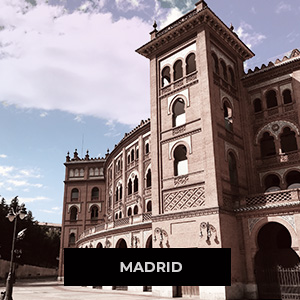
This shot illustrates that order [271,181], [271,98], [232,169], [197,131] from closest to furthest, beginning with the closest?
[197,131] → [232,169] → [271,181] → [271,98]

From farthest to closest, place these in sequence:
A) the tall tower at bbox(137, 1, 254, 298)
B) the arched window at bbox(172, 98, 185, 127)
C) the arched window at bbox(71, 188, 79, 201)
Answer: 1. the arched window at bbox(71, 188, 79, 201)
2. the arched window at bbox(172, 98, 185, 127)
3. the tall tower at bbox(137, 1, 254, 298)

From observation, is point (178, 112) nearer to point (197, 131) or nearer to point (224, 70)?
point (197, 131)

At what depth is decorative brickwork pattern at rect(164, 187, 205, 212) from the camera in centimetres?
1958

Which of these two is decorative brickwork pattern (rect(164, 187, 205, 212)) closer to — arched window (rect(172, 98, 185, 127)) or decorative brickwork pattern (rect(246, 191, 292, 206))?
decorative brickwork pattern (rect(246, 191, 292, 206))

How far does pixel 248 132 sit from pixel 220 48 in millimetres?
6541

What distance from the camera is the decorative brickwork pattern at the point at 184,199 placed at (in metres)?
19.6

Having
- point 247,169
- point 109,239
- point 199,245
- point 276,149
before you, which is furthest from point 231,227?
point 109,239

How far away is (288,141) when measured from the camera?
22547 millimetres

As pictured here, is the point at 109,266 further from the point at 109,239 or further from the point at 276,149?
the point at 109,239

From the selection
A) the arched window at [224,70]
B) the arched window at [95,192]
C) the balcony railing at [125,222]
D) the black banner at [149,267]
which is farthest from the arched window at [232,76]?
the arched window at [95,192]

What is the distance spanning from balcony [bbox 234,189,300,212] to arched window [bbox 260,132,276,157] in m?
4.71

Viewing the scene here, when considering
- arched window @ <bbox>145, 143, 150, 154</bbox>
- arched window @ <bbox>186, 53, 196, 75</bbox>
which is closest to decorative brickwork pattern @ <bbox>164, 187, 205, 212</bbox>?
arched window @ <bbox>186, 53, 196, 75</bbox>

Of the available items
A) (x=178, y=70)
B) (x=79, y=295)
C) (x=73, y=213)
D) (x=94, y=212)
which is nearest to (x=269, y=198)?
(x=178, y=70)

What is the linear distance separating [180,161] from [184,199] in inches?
111
